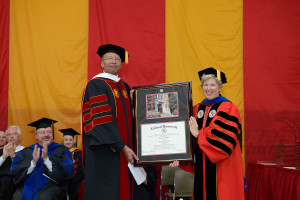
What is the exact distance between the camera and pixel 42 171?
454 centimetres

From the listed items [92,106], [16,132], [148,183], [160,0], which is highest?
[160,0]

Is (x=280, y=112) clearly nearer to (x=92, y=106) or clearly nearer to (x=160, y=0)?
(x=160, y=0)

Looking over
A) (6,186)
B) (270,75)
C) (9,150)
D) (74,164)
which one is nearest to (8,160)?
(9,150)

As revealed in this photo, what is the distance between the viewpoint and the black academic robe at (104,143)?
10.5 ft

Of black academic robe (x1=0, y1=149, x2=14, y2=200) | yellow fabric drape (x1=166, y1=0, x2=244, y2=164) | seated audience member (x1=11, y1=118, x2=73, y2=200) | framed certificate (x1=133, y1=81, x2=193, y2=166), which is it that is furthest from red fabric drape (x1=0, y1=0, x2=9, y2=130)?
framed certificate (x1=133, y1=81, x2=193, y2=166)

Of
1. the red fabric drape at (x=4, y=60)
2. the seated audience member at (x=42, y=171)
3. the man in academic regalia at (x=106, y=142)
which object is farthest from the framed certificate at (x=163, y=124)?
the red fabric drape at (x=4, y=60)

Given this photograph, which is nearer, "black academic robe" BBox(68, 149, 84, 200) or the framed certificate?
the framed certificate

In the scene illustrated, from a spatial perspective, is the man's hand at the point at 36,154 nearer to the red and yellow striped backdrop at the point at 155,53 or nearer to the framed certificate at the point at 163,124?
the red and yellow striped backdrop at the point at 155,53

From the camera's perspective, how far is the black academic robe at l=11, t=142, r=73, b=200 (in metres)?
4.39

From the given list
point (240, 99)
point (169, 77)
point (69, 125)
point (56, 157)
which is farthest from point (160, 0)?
point (56, 157)

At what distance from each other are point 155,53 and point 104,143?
3124mm

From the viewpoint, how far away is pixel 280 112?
235 inches

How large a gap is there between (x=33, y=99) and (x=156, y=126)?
337 centimetres

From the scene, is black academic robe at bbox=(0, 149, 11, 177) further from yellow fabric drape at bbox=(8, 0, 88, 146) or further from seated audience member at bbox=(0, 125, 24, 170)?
yellow fabric drape at bbox=(8, 0, 88, 146)
